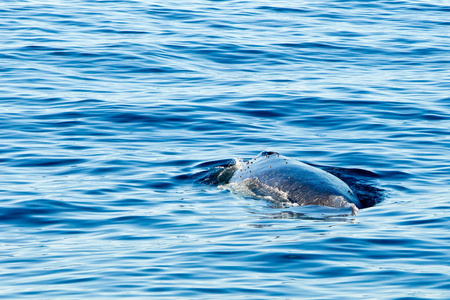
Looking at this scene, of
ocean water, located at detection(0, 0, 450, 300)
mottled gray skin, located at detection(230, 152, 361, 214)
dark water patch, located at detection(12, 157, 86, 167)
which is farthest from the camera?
dark water patch, located at detection(12, 157, 86, 167)

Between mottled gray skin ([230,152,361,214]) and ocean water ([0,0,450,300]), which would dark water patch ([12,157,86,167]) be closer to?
ocean water ([0,0,450,300])

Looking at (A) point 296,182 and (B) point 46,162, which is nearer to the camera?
(A) point 296,182

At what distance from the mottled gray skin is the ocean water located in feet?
1.51

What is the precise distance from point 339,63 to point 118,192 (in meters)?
12.6

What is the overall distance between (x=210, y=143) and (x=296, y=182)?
4.15 metres

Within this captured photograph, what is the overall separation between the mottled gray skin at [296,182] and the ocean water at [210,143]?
0.46 metres

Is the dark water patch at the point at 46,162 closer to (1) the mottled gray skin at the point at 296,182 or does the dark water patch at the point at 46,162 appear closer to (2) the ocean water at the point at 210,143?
(2) the ocean water at the point at 210,143

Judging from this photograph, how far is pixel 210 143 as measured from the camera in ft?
54.6

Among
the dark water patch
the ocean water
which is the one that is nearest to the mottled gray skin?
the ocean water

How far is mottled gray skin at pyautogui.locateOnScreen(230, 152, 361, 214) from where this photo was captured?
484 inches

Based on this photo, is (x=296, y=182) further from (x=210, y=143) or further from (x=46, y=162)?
(x=46, y=162)

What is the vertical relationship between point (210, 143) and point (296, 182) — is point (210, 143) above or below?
above

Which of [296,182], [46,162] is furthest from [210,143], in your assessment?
[296,182]

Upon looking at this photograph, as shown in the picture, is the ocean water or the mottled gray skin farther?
the mottled gray skin
